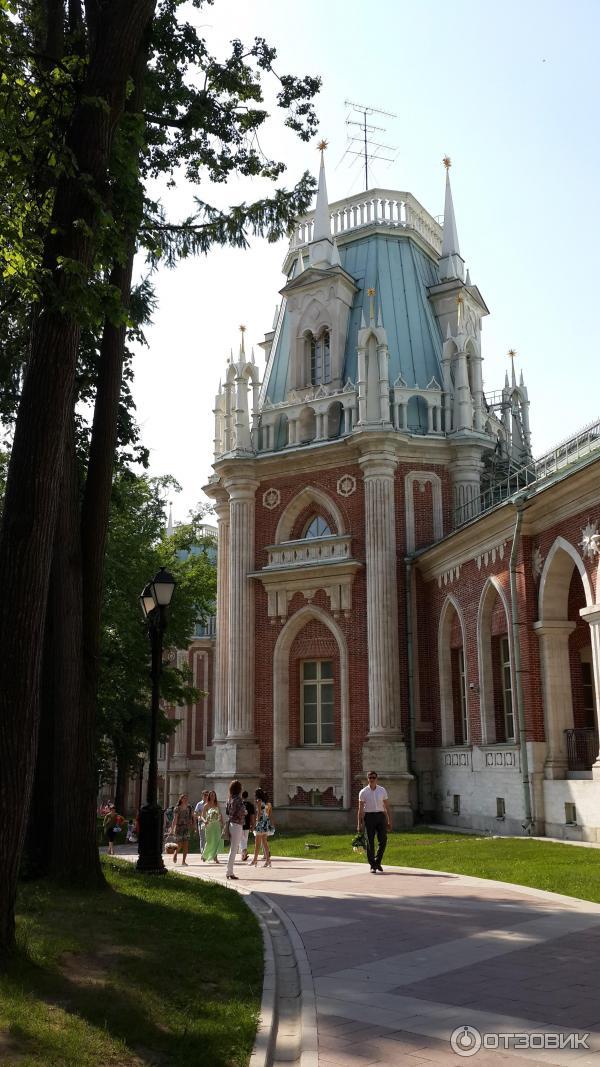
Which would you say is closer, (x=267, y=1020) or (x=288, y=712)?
(x=267, y=1020)

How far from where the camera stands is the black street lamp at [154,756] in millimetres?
14406

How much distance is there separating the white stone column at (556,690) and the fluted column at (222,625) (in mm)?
12487

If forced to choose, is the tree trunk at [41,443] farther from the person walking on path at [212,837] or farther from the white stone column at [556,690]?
the white stone column at [556,690]

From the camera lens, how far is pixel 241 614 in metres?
29.8

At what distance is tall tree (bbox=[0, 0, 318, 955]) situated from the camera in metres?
7.48

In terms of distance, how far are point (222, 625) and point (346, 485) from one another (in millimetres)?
6300

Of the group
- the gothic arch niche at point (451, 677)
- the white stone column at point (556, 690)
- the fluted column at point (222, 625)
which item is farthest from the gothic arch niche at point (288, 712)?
the white stone column at point (556, 690)

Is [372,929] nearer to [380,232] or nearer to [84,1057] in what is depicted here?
[84,1057]

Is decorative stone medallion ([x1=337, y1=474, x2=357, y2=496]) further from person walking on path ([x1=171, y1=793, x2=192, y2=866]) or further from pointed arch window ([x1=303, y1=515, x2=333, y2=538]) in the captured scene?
person walking on path ([x1=171, y1=793, x2=192, y2=866])

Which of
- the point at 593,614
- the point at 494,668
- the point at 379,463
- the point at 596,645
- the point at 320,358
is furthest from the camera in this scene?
the point at 320,358

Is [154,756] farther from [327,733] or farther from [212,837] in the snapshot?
[327,733]

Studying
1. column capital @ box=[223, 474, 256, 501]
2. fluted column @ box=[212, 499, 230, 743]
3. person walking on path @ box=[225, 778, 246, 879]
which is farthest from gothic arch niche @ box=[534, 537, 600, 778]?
column capital @ box=[223, 474, 256, 501]

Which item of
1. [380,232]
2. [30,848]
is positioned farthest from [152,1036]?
[380,232]

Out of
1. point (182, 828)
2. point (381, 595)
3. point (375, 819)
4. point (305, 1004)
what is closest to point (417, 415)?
point (381, 595)
